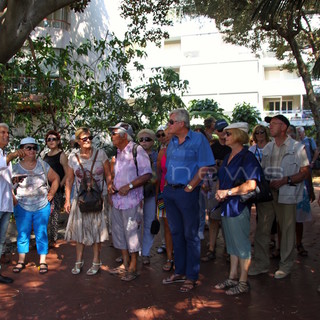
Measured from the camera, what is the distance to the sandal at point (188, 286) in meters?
4.65

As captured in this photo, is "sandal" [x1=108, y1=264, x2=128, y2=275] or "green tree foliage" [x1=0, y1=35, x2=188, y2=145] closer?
"sandal" [x1=108, y1=264, x2=128, y2=275]

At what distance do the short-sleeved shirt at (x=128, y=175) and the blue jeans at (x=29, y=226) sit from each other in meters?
1.18

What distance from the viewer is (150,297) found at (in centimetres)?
449

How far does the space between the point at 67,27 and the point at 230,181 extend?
725 inches

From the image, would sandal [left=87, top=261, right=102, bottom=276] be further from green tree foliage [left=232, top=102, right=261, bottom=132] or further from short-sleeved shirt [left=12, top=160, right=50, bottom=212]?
green tree foliage [left=232, top=102, right=261, bottom=132]

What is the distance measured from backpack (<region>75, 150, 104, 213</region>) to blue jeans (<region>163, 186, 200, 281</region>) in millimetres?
991

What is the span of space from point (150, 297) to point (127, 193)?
1.33 meters

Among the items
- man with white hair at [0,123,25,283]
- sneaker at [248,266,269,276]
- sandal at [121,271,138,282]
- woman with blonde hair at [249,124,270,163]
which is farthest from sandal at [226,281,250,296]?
man with white hair at [0,123,25,283]

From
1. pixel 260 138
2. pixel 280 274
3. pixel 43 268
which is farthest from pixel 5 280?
pixel 260 138

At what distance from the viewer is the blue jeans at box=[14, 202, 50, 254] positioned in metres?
5.50

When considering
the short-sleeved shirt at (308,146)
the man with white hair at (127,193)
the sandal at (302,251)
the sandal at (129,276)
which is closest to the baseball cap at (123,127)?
the man with white hair at (127,193)

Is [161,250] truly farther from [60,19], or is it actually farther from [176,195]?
[60,19]

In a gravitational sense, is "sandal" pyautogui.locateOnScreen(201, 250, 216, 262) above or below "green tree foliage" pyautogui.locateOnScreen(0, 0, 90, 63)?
below

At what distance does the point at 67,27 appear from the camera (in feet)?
67.4
